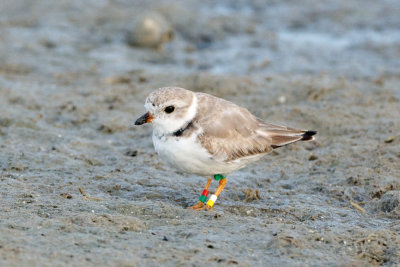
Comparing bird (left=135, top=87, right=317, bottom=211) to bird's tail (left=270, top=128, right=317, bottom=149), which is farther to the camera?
bird's tail (left=270, top=128, right=317, bottom=149)

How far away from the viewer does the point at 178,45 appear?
40.7 ft

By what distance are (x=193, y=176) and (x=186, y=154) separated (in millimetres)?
1453

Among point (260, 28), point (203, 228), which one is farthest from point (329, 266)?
point (260, 28)

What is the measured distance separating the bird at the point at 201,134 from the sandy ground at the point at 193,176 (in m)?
0.44

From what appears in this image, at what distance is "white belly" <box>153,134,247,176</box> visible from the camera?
5.28m

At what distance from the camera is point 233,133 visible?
5.75m

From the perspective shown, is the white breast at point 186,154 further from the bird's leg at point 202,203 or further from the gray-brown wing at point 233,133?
the bird's leg at point 202,203

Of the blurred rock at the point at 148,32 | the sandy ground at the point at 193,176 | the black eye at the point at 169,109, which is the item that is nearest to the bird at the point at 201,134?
the black eye at the point at 169,109

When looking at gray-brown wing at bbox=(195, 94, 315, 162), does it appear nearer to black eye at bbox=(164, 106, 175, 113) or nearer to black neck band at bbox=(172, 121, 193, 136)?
black neck band at bbox=(172, 121, 193, 136)

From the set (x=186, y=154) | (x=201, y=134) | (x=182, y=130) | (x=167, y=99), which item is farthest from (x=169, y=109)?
(x=186, y=154)

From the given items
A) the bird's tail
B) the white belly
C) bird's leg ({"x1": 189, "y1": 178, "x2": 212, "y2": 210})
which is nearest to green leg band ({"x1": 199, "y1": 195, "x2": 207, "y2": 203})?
bird's leg ({"x1": 189, "y1": 178, "x2": 212, "y2": 210})

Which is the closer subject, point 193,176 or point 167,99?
point 167,99

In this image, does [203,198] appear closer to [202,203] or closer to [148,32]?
[202,203]

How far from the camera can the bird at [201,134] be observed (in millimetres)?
5340
